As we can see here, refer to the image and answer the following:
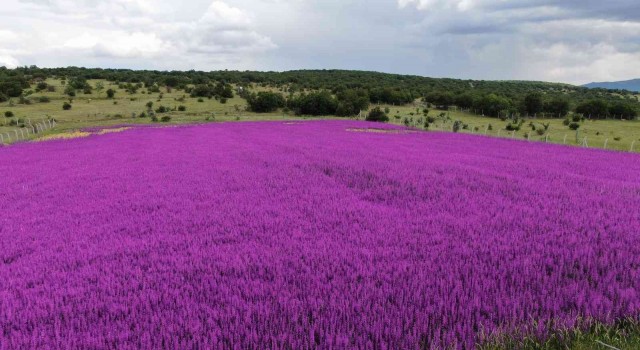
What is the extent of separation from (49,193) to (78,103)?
6966 cm

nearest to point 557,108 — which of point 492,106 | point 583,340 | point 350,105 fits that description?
point 492,106

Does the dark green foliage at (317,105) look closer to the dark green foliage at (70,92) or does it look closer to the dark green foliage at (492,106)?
the dark green foliage at (492,106)

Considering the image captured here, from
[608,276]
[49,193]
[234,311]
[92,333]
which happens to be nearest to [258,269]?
[234,311]

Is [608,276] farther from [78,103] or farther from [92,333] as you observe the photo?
[78,103]

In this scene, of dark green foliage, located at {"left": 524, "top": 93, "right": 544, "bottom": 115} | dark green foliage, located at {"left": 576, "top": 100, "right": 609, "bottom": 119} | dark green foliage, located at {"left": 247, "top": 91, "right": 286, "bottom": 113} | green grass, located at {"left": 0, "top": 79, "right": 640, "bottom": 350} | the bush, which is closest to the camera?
green grass, located at {"left": 0, "top": 79, "right": 640, "bottom": 350}

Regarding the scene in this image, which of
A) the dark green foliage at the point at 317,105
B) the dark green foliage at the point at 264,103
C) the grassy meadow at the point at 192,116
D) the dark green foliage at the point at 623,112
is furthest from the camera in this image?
the dark green foliage at the point at 623,112

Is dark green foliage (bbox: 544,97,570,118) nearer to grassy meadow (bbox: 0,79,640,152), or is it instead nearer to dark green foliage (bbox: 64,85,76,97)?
grassy meadow (bbox: 0,79,640,152)

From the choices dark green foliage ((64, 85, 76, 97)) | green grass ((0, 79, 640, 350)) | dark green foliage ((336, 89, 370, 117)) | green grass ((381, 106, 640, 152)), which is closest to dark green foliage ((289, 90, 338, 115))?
dark green foliage ((336, 89, 370, 117))

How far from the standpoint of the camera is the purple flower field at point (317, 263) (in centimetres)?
366

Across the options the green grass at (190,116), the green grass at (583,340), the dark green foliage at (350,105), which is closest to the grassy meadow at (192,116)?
the green grass at (190,116)

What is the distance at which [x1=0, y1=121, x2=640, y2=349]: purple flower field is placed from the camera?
3658 mm

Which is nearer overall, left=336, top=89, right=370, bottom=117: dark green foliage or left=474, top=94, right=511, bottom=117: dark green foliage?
left=336, top=89, right=370, bottom=117: dark green foliage

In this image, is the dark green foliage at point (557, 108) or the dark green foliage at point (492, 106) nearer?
the dark green foliage at point (492, 106)

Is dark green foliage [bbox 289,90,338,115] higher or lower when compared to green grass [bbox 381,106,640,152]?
higher
